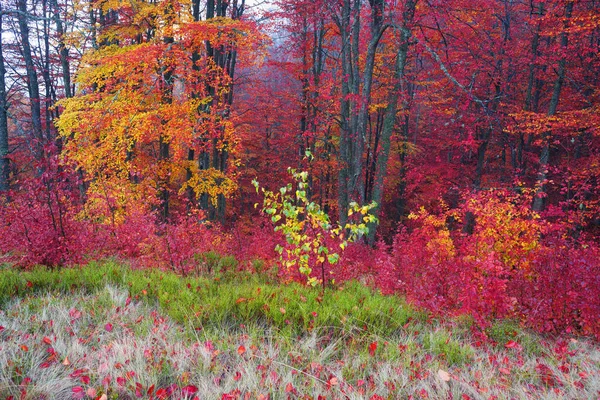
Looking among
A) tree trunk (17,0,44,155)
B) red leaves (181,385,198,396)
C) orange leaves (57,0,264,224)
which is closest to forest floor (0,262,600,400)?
red leaves (181,385,198,396)

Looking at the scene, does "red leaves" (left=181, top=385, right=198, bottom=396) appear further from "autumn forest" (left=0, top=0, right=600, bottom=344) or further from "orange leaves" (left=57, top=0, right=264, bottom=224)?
"orange leaves" (left=57, top=0, right=264, bottom=224)

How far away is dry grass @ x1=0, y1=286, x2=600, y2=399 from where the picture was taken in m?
2.55

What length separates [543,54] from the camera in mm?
12930

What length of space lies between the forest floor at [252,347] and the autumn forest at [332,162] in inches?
20.9

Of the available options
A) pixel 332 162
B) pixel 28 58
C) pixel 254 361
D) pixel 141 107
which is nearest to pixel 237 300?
pixel 254 361

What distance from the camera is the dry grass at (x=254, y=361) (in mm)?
2549

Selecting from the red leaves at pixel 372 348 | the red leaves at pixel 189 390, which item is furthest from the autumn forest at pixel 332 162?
the red leaves at pixel 189 390

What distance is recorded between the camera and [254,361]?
296 centimetres

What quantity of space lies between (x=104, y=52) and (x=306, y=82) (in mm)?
8621

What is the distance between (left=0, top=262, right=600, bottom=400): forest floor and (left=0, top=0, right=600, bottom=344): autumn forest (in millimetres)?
532

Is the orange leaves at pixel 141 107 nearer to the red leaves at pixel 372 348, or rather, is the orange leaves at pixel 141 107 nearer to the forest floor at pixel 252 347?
the forest floor at pixel 252 347

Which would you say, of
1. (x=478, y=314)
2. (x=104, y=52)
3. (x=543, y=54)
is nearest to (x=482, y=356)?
(x=478, y=314)

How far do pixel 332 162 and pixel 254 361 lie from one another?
1347cm

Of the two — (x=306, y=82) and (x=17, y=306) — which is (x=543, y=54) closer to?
(x=306, y=82)
